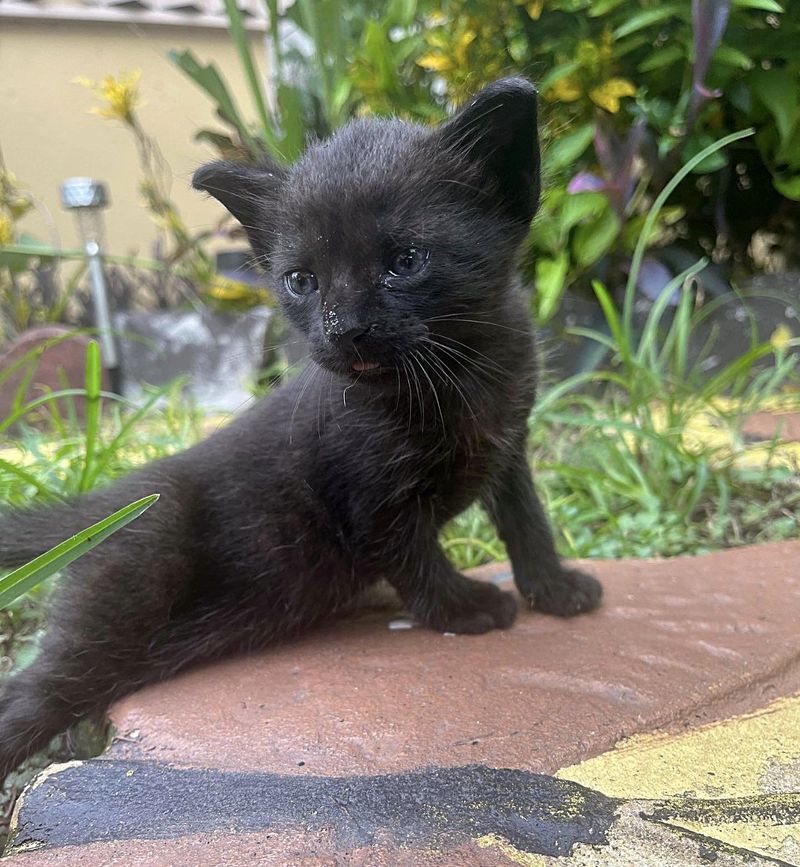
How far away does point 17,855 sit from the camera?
834 mm

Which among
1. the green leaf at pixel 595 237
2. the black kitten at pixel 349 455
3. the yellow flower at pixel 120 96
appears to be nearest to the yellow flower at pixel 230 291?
the yellow flower at pixel 120 96

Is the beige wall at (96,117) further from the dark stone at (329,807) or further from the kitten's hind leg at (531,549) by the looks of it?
the dark stone at (329,807)

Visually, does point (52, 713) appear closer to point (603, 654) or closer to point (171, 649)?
point (171, 649)

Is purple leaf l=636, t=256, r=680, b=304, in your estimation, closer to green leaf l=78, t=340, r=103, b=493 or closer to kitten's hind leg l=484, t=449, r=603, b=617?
kitten's hind leg l=484, t=449, r=603, b=617

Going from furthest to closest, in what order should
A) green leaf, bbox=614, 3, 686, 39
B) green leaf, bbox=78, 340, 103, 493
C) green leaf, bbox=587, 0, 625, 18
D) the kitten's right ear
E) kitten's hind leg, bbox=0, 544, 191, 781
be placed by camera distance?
green leaf, bbox=587, 0, 625, 18, green leaf, bbox=614, 3, 686, 39, green leaf, bbox=78, 340, 103, 493, the kitten's right ear, kitten's hind leg, bbox=0, 544, 191, 781

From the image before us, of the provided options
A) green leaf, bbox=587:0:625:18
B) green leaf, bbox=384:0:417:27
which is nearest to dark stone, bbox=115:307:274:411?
green leaf, bbox=384:0:417:27

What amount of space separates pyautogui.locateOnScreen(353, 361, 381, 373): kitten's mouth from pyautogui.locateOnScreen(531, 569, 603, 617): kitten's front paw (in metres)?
0.61

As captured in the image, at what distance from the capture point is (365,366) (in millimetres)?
1116

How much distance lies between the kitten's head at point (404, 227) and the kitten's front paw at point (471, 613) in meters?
0.50

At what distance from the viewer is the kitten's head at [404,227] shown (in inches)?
42.8

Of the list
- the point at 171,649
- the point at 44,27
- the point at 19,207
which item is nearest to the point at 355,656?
the point at 171,649

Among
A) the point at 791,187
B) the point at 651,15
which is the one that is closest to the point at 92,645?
the point at 651,15

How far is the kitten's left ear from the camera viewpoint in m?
1.09

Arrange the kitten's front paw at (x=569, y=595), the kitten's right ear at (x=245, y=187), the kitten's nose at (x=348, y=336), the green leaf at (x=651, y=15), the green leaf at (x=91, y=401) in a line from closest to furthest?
the kitten's nose at (x=348, y=336) < the kitten's right ear at (x=245, y=187) < the kitten's front paw at (x=569, y=595) < the green leaf at (x=91, y=401) < the green leaf at (x=651, y=15)
